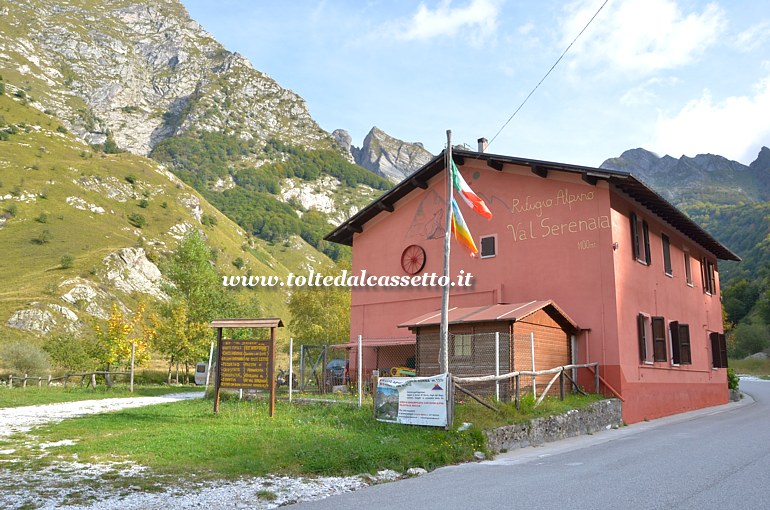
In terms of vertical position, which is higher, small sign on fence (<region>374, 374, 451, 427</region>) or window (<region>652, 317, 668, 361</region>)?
window (<region>652, 317, 668, 361</region>)

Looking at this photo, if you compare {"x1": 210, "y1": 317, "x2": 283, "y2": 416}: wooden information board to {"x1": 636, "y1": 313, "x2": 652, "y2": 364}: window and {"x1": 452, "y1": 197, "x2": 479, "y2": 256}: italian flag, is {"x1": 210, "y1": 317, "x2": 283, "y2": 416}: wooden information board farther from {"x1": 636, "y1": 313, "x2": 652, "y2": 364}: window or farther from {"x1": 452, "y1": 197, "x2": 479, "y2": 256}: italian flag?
{"x1": 636, "y1": 313, "x2": 652, "y2": 364}: window

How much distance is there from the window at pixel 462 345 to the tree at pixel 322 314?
832 inches

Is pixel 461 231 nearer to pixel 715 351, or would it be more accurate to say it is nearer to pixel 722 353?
pixel 715 351

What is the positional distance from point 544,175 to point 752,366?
186ft

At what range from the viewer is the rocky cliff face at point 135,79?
154m

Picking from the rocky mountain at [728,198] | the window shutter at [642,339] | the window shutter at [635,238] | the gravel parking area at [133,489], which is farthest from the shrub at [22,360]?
the rocky mountain at [728,198]

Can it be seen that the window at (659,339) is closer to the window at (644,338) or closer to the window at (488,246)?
the window at (644,338)

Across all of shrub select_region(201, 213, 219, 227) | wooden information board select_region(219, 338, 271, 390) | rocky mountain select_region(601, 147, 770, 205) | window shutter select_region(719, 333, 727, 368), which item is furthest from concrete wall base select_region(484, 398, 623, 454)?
Answer: rocky mountain select_region(601, 147, 770, 205)

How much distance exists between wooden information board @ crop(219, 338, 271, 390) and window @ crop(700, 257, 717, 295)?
2133 cm

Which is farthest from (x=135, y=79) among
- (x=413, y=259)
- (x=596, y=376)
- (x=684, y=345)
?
(x=596, y=376)

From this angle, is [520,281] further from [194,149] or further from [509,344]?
[194,149]

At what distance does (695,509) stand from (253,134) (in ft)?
590

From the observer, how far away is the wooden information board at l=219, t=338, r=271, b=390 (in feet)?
46.4

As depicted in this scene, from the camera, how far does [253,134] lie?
177 metres
